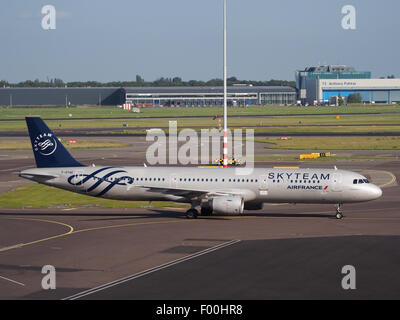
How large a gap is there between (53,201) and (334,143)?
223 ft

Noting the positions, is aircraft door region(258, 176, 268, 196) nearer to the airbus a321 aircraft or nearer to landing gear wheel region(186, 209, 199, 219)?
the airbus a321 aircraft

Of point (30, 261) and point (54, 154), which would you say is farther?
Answer: point (54, 154)

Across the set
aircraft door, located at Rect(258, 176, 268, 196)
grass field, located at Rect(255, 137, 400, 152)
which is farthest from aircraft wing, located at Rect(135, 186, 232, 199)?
grass field, located at Rect(255, 137, 400, 152)

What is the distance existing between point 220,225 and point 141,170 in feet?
30.1

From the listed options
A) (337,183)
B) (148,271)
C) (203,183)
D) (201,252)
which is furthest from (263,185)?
(148,271)

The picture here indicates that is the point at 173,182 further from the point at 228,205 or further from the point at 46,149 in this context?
the point at 46,149

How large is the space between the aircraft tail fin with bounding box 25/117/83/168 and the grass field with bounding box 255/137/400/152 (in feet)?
201

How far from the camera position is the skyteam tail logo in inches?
2217

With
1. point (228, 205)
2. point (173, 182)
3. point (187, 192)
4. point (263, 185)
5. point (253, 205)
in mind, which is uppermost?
point (173, 182)

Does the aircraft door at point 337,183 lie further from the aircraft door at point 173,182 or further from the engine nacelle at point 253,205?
the aircraft door at point 173,182

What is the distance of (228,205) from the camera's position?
51469 mm

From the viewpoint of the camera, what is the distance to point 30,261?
3853 centimetres
